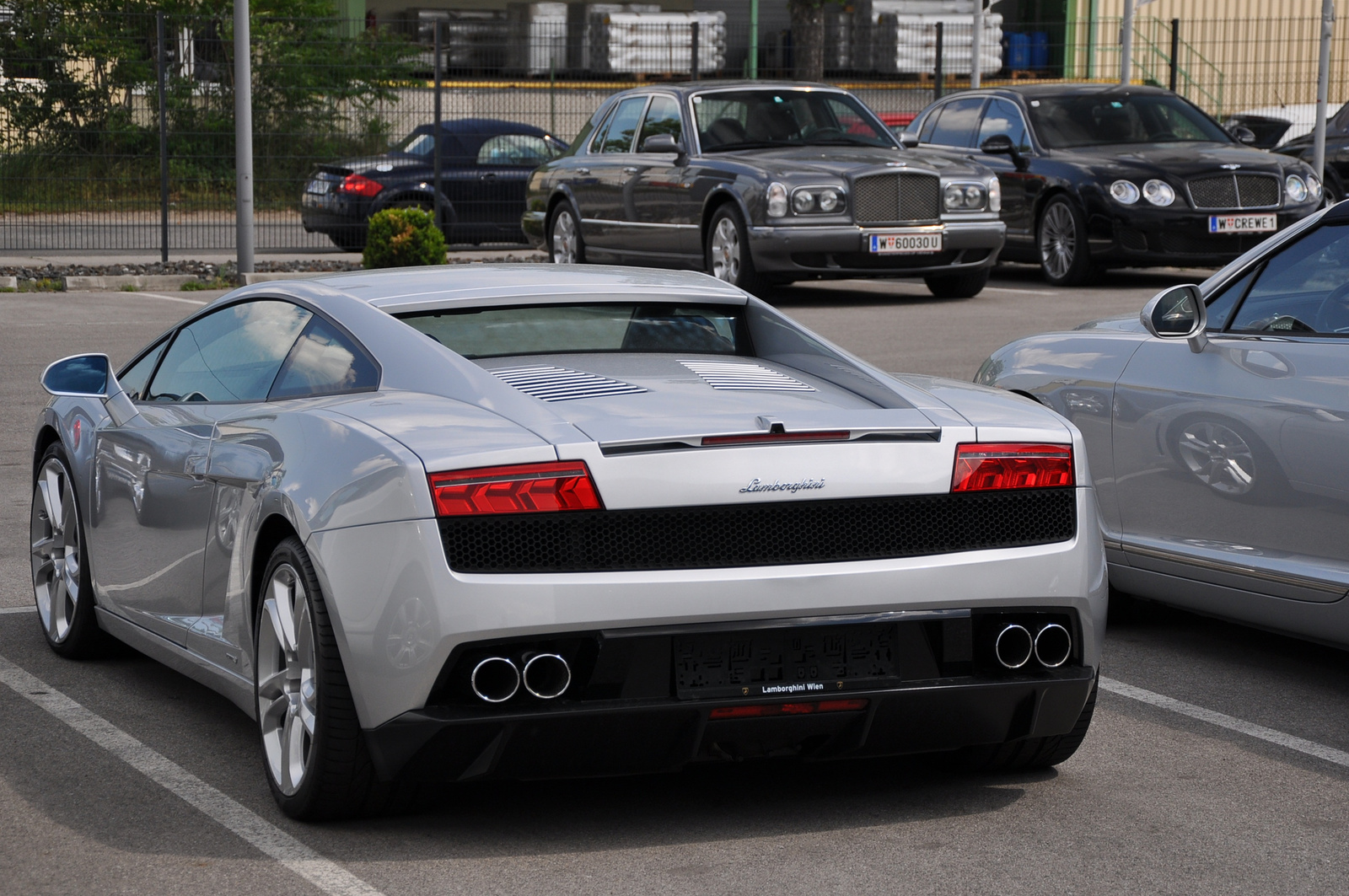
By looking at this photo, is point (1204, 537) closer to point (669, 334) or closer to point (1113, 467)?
point (1113, 467)

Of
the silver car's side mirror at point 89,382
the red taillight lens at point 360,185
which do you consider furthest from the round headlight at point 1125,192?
the silver car's side mirror at point 89,382

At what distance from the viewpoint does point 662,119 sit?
17156mm

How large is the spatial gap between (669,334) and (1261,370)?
1.77 meters

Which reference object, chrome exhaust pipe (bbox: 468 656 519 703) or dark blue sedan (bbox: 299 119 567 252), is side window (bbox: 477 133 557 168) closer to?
dark blue sedan (bbox: 299 119 567 252)

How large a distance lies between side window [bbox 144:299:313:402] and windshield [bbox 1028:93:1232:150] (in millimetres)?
13349

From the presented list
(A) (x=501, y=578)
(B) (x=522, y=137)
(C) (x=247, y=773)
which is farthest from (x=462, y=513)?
(B) (x=522, y=137)

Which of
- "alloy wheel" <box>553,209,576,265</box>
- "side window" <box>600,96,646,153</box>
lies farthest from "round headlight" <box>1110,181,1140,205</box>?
"alloy wheel" <box>553,209,576,265</box>

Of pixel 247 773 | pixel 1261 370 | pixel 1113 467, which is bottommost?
pixel 247 773

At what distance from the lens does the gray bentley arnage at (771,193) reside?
1569cm

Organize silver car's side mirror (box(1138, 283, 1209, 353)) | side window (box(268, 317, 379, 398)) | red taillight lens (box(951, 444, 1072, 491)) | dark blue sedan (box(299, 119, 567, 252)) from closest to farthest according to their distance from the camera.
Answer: red taillight lens (box(951, 444, 1072, 491)) < side window (box(268, 317, 379, 398)) < silver car's side mirror (box(1138, 283, 1209, 353)) < dark blue sedan (box(299, 119, 567, 252))

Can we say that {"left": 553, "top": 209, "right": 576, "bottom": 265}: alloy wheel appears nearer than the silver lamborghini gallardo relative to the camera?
No

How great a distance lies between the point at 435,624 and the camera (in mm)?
3736

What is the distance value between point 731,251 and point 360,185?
22.6 ft

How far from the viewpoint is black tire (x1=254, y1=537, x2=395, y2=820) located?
155 inches
